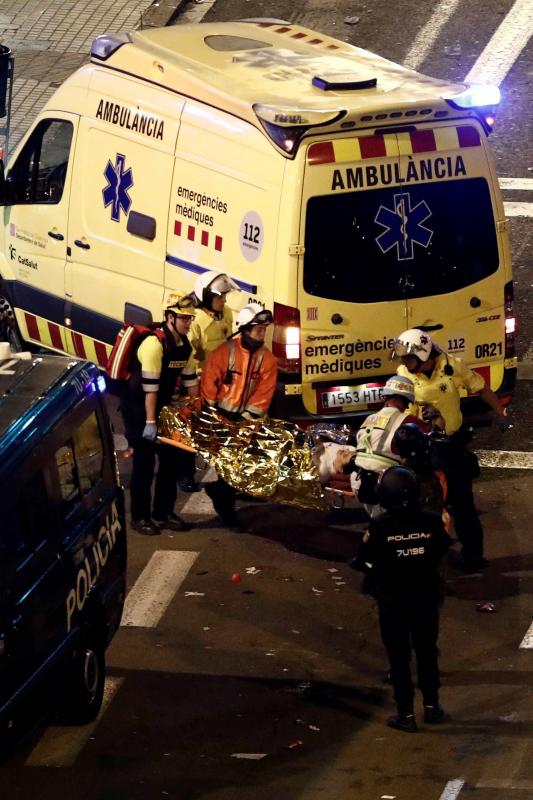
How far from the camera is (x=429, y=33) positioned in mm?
20453

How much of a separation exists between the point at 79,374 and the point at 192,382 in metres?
2.59

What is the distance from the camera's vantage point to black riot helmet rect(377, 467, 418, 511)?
28.7 ft

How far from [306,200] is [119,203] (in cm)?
204

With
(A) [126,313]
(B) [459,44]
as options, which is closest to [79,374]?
(A) [126,313]

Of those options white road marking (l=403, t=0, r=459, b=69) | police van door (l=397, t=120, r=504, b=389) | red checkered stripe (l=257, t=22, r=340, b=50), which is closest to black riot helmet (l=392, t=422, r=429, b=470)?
police van door (l=397, t=120, r=504, b=389)

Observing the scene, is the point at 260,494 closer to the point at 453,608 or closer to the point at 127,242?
the point at 453,608

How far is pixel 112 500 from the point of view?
941cm

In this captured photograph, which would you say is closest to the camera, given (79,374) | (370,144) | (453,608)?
(79,374)

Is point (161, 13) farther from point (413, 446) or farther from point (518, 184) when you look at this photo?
point (413, 446)

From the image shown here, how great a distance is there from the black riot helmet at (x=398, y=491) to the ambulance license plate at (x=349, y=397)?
293cm

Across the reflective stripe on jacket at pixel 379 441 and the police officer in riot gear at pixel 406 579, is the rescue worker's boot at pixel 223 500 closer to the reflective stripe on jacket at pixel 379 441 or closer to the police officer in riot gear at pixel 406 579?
the reflective stripe on jacket at pixel 379 441

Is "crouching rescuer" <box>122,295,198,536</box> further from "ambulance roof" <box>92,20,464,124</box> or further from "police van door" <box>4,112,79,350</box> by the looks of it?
"police van door" <box>4,112,79,350</box>

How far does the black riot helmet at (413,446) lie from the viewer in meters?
9.53

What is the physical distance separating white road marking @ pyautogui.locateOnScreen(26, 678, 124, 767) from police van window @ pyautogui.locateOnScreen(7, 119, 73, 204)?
5.43m
